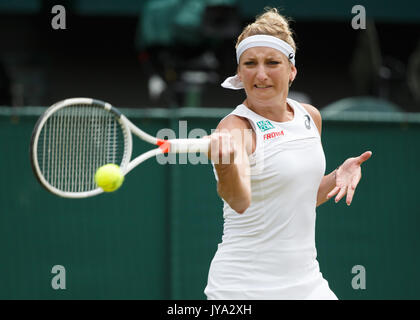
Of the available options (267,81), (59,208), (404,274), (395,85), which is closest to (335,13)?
(395,85)

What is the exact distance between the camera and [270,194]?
294cm

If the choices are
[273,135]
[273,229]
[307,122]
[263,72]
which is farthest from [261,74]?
[273,229]

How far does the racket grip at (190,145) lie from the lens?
107 inches

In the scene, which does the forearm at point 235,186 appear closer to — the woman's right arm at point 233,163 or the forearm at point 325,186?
the woman's right arm at point 233,163

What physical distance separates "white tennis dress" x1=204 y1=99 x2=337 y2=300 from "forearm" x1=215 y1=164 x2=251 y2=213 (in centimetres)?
20

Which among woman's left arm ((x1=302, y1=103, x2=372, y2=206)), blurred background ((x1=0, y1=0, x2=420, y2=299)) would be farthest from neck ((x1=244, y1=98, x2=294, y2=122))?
blurred background ((x1=0, y1=0, x2=420, y2=299))

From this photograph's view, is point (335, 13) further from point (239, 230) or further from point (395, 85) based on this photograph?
point (239, 230)

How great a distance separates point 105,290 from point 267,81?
2.73 meters

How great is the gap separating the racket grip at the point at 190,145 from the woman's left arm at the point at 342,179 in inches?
27.9

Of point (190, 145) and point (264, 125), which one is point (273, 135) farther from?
point (190, 145)

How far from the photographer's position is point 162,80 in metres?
7.12

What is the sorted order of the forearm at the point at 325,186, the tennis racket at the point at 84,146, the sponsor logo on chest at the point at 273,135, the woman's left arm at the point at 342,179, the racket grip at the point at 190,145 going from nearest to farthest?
the racket grip at the point at 190,145 < the tennis racket at the point at 84,146 < the sponsor logo on chest at the point at 273,135 < the woman's left arm at the point at 342,179 < the forearm at the point at 325,186

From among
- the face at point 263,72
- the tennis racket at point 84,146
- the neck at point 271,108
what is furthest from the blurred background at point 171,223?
the face at point 263,72

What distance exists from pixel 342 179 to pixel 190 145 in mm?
852
